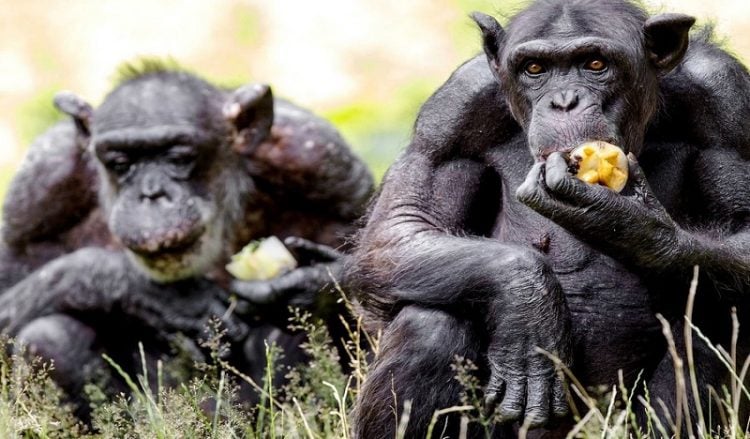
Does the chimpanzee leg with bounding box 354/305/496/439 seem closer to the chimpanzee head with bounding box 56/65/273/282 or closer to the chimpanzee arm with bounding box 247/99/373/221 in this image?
the chimpanzee head with bounding box 56/65/273/282

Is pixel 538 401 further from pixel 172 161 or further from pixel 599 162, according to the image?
pixel 172 161

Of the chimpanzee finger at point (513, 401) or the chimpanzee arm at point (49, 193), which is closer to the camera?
the chimpanzee finger at point (513, 401)

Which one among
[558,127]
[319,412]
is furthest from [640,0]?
[319,412]

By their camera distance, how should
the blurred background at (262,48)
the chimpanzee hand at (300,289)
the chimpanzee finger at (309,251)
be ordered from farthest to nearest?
1. the blurred background at (262,48)
2. the chimpanzee hand at (300,289)
3. the chimpanzee finger at (309,251)

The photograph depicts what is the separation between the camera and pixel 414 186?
21.9 feet

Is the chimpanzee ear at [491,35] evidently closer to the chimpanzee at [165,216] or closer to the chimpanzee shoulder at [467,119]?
the chimpanzee shoulder at [467,119]

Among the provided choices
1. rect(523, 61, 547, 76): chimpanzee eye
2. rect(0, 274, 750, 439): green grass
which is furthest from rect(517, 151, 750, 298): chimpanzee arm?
rect(523, 61, 547, 76): chimpanzee eye

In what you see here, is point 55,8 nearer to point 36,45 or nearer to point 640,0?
point 36,45

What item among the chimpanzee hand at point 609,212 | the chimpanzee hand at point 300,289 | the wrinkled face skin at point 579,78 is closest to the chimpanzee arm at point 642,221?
the chimpanzee hand at point 609,212

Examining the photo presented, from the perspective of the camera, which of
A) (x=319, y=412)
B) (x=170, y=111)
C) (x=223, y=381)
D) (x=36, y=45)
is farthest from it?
(x=36, y=45)

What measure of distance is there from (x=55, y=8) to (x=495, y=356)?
46.6ft

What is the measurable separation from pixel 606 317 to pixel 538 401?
0.62m

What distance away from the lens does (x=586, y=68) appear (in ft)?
20.0

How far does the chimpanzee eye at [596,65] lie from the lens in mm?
6102
